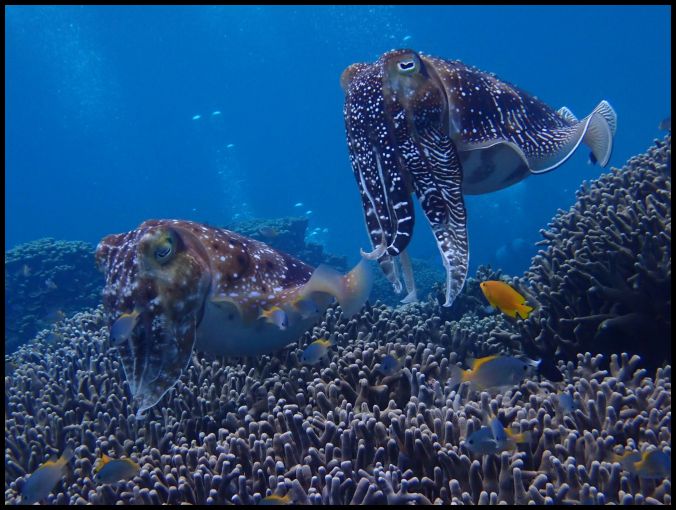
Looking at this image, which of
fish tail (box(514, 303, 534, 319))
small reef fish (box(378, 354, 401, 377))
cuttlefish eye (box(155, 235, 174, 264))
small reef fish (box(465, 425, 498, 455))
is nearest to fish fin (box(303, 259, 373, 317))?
small reef fish (box(378, 354, 401, 377))

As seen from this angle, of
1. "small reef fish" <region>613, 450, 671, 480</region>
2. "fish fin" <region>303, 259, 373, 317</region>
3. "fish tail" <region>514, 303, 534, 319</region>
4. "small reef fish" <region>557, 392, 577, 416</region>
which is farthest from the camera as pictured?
"fish tail" <region>514, 303, 534, 319</region>

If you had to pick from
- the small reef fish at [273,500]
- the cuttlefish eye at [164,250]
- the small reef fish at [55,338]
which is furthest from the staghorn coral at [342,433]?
the small reef fish at [55,338]

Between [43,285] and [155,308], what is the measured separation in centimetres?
1296

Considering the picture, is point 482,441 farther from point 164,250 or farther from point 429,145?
point 164,250

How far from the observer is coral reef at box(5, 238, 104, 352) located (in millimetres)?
13609

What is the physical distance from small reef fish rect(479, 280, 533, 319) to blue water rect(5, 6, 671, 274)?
3204 centimetres

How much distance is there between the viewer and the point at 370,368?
4.52 metres

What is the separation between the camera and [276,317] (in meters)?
4.04

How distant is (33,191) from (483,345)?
122m

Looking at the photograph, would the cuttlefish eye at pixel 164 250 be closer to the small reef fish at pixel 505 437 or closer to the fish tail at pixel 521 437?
the small reef fish at pixel 505 437

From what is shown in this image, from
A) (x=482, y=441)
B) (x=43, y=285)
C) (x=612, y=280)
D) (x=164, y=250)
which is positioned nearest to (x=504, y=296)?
(x=612, y=280)

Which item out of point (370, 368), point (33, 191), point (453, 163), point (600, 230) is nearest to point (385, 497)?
point (370, 368)

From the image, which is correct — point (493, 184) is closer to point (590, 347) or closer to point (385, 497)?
point (590, 347)

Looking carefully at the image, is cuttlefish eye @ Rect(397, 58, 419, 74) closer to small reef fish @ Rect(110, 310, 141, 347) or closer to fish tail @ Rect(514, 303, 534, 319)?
fish tail @ Rect(514, 303, 534, 319)
